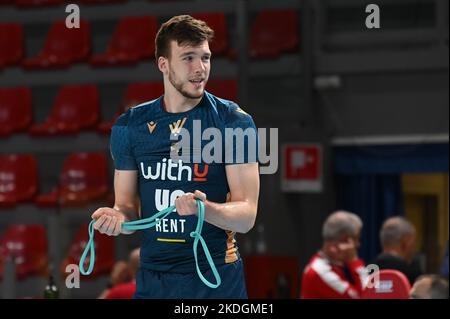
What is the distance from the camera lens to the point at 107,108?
30.4 feet

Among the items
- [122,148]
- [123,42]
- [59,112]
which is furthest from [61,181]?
[122,148]

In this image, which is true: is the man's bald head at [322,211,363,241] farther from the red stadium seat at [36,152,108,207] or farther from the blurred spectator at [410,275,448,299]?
the red stadium seat at [36,152,108,207]

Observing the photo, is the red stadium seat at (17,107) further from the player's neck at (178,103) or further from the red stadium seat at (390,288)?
the player's neck at (178,103)

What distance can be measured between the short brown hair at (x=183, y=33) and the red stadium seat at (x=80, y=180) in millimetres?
5715

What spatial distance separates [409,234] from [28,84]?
17.0ft

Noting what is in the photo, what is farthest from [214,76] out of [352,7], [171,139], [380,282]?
[171,139]

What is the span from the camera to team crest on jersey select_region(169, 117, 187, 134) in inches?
117

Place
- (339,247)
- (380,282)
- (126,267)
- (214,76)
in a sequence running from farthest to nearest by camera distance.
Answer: (214,76) → (126,267) → (339,247) → (380,282)

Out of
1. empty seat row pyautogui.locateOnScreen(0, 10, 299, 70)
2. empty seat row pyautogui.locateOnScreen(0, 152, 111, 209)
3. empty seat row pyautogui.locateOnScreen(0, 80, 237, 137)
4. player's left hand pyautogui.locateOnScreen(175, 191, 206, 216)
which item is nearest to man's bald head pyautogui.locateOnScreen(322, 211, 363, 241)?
empty seat row pyautogui.locateOnScreen(0, 10, 299, 70)

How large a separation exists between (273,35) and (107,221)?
223 inches

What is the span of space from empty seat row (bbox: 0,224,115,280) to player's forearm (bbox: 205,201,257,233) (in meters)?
4.66

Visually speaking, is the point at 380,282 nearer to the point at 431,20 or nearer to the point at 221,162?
the point at 221,162

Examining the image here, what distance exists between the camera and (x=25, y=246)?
8.90m

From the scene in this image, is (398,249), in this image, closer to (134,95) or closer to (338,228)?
(338,228)
